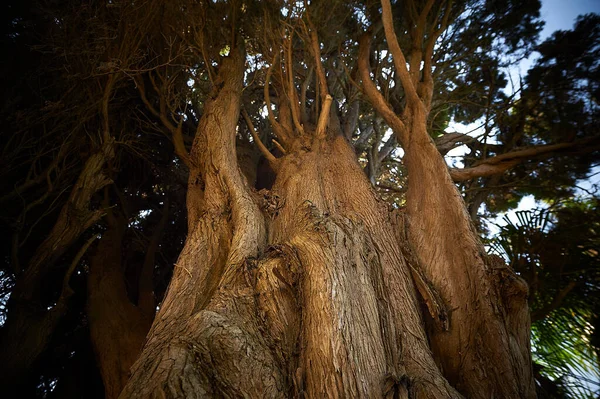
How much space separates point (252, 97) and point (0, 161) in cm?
400

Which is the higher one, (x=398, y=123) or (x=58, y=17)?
(x=58, y=17)

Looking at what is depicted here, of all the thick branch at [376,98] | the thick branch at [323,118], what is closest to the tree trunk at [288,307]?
the thick branch at [323,118]

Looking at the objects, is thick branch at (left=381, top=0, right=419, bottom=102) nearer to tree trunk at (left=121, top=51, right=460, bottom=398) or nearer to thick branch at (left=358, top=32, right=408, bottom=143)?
thick branch at (left=358, top=32, right=408, bottom=143)

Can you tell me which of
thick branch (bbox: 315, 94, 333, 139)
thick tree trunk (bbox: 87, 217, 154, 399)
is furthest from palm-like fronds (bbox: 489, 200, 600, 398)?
thick tree trunk (bbox: 87, 217, 154, 399)

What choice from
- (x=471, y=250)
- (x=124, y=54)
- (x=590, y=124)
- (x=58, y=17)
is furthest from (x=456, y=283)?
(x=58, y=17)

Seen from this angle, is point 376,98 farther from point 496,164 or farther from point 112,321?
point 112,321

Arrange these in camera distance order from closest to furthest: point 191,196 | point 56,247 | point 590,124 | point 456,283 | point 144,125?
point 456,283 → point 56,247 → point 191,196 → point 590,124 → point 144,125

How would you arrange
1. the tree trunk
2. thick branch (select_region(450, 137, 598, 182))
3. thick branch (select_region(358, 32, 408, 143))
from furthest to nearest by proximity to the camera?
thick branch (select_region(358, 32, 408, 143))
thick branch (select_region(450, 137, 598, 182))
the tree trunk

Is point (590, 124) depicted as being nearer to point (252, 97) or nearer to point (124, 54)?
point (252, 97)

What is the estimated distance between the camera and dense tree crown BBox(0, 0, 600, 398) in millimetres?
1633

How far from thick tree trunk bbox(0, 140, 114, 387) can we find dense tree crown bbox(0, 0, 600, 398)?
0.05 ft

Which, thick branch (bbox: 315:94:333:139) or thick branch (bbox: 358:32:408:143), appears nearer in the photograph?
thick branch (bbox: 315:94:333:139)

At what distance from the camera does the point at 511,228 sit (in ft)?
11.1

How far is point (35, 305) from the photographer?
2982 millimetres
